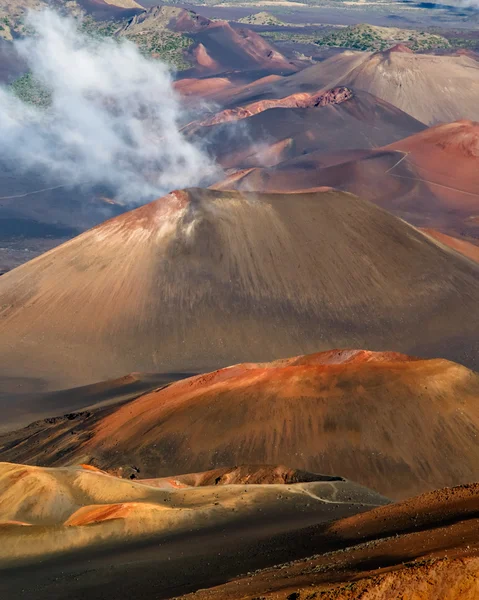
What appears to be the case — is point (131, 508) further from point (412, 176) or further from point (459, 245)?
point (412, 176)

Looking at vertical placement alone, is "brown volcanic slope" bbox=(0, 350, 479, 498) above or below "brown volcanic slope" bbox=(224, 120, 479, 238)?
above

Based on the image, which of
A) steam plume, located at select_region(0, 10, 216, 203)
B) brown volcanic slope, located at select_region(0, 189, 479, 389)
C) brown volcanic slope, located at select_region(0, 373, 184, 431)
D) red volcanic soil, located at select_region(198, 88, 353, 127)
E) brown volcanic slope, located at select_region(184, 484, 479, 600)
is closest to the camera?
brown volcanic slope, located at select_region(184, 484, 479, 600)

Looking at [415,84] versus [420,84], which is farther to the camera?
[415,84]

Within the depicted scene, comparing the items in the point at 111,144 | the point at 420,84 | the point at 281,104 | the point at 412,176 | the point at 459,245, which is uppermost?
the point at 459,245

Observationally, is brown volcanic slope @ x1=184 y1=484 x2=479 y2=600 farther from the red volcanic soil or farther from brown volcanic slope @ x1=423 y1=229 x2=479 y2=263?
the red volcanic soil

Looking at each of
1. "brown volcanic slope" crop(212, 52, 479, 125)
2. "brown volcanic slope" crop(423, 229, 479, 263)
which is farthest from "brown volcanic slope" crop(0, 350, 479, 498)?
"brown volcanic slope" crop(212, 52, 479, 125)

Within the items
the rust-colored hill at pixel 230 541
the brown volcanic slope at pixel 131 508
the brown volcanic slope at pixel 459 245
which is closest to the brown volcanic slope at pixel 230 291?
the brown volcanic slope at pixel 459 245

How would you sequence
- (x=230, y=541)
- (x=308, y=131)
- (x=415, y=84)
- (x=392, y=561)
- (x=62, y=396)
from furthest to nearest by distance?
1. (x=415, y=84)
2. (x=308, y=131)
3. (x=62, y=396)
4. (x=230, y=541)
5. (x=392, y=561)

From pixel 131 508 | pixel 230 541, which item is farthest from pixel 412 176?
pixel 230 541
